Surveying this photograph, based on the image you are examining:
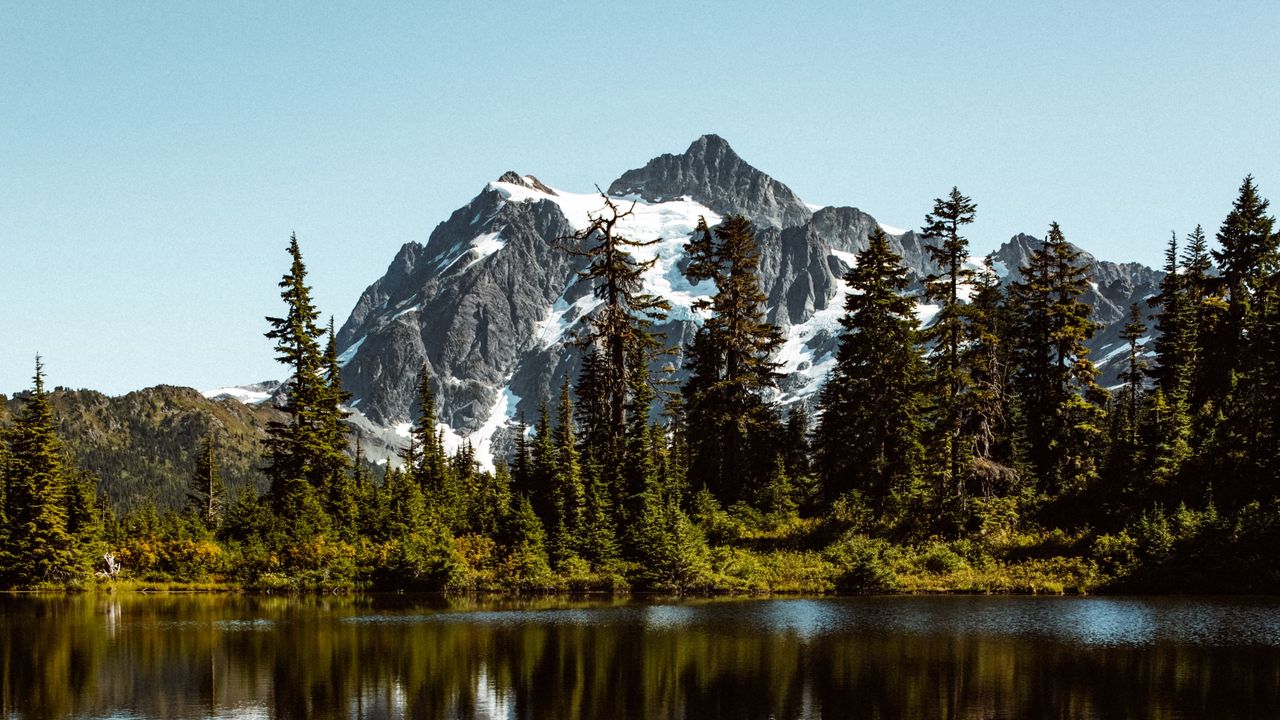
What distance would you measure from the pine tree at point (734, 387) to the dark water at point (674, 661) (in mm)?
21738

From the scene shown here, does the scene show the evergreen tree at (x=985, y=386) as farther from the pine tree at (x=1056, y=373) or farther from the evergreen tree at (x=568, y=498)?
the evergreen tree at (x=568, y=498)

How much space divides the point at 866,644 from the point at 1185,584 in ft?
73.0

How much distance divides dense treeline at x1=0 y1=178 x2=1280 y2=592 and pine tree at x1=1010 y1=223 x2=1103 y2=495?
0.62ft

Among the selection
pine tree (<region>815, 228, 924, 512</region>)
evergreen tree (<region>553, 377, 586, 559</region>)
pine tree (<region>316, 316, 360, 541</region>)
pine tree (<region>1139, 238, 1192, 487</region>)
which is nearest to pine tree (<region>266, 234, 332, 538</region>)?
pine tree (<region>316, 316, 360, 541</region>)

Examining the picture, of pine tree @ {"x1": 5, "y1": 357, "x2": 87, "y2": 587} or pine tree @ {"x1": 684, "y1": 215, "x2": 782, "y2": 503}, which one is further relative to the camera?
pine tree @ {"x1": 684, "y1": 215, "x2": 782, "y2": 503}

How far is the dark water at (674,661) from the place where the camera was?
87.6 feet

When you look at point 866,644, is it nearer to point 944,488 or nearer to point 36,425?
point 944,488

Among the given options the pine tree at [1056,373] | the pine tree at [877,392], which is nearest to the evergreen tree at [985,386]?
the pine tree at [1056,373]

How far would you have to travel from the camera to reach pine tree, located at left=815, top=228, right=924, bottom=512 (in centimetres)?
6266

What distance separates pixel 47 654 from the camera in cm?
3675

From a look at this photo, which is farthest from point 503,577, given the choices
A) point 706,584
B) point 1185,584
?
point 1185,584

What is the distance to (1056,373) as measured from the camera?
6900cm

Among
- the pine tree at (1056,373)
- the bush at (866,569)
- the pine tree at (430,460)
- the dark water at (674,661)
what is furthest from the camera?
the pine tree at (430,460)

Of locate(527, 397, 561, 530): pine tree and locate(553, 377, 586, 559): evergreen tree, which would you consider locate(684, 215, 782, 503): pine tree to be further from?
locate(553, 377, 586, 559): evergreen tree
